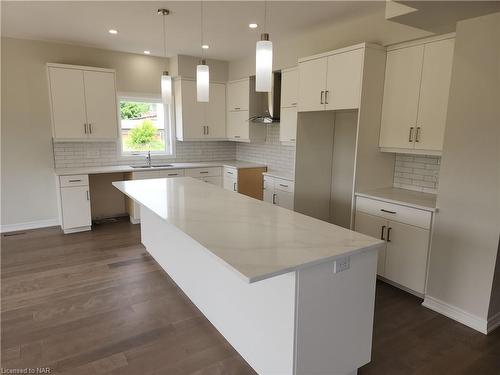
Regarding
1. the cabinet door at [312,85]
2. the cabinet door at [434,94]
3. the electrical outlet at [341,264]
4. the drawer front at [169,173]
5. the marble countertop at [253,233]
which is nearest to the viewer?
the marble countertop at [253,233]

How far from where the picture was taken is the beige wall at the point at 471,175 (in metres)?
2.38

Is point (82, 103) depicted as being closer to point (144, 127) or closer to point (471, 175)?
point (144, 127)

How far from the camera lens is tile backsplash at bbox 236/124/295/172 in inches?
202

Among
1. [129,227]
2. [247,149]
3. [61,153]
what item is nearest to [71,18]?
[61,153]

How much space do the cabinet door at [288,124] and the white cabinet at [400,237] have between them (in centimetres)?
142

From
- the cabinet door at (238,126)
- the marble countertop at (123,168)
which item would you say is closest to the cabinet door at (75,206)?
the marble countertop at (123,168)

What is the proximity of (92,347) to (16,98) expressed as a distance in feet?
12.9

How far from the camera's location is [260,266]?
154cm

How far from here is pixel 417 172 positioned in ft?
11.4

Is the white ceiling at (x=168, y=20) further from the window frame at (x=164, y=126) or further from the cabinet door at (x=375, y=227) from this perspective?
the cabinet door at (x=375, y=227)

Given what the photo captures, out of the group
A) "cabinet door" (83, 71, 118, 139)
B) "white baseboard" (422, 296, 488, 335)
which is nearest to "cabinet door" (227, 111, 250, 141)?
"cabinet door" (83, 71, 118, 139)

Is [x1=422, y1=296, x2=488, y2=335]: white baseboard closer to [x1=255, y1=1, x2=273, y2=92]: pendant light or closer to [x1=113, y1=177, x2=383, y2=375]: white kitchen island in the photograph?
[x1=113, y1=177, x2=383, y2=375]: white kitchen island

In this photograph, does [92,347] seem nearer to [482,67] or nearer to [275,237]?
[275,237]

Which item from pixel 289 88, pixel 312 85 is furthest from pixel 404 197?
pixel 289 88
